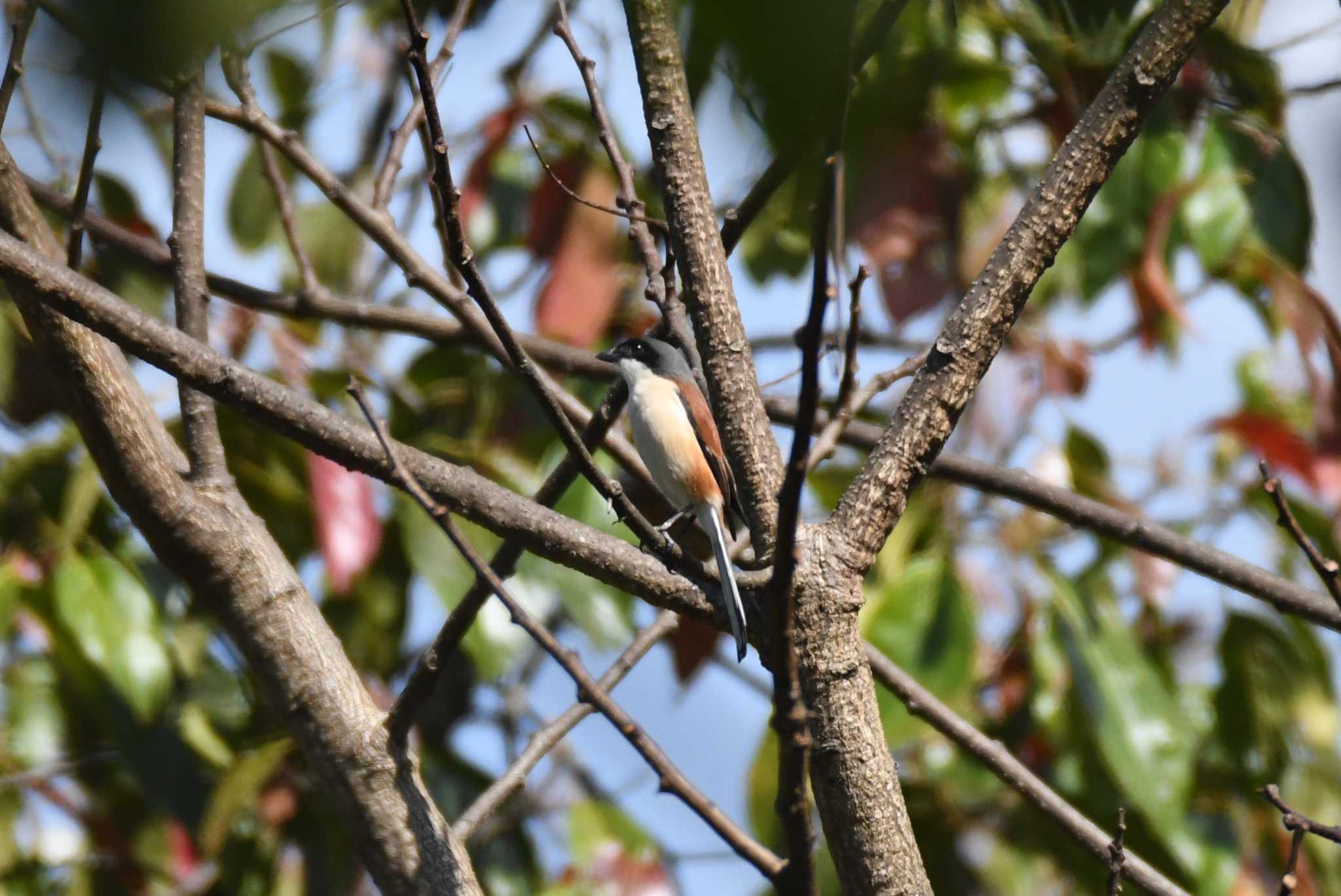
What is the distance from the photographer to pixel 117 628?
336 centimetres

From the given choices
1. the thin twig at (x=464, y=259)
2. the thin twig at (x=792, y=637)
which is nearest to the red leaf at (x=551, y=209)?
the thin twig at (x=464, y=259)

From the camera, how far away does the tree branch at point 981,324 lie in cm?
178

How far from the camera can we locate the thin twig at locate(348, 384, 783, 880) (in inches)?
53.4

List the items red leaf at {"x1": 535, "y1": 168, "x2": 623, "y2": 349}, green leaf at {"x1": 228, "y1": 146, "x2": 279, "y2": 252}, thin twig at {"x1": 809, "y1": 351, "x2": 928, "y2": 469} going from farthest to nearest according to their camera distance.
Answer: green leaf at {"x1": 228, "y1": 146, "x2": 279, "y2": 252} → red leaf at {"x1": 535, "y1": 168, "x2": 623, "y2": 349} → thin twig at {"x1": 809, "y1": 351, "x2": 928, "y2": 469}

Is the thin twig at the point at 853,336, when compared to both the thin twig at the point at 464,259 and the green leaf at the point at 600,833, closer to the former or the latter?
the thin twig at the point at 464,259

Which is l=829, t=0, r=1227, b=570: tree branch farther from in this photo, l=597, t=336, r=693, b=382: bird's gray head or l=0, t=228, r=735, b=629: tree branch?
l=597, t=336, r=693, b=382: bird's gray head

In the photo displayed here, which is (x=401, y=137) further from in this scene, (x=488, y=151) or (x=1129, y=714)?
(x=1129, y=714)

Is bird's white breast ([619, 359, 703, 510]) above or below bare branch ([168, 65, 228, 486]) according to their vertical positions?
above

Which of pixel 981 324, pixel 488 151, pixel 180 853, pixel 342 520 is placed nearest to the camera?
pixel 981 324

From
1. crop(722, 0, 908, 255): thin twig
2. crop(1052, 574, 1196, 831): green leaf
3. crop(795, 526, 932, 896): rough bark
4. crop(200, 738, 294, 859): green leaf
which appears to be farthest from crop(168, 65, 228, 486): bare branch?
crop(1052, 574, 1196, 831): green leaf

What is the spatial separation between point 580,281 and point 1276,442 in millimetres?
2413

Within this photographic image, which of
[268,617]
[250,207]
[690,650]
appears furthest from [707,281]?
[250,207]

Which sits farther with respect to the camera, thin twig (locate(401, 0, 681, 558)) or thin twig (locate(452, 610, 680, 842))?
thin twig (locate(452, 610, 680, 842))

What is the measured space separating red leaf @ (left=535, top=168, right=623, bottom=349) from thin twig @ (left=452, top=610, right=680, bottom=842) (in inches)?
62.2
